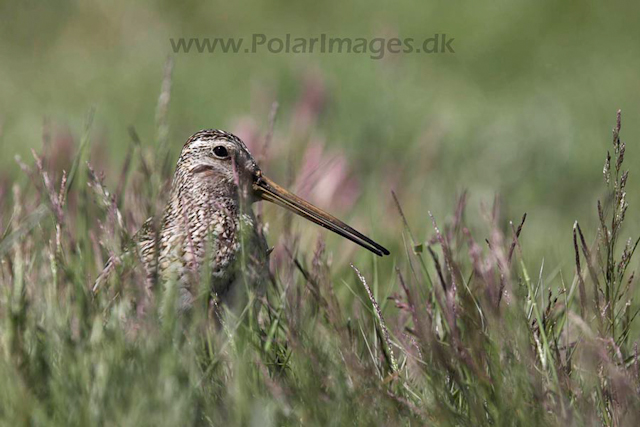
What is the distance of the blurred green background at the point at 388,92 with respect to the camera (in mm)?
5465

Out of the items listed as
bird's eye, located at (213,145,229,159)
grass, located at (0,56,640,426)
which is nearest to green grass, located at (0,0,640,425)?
grass, located at (0,56,640,426)

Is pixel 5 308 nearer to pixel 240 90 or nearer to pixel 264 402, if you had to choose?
pixel 264 402

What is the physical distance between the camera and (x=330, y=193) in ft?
14.5

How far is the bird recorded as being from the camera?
121 inches

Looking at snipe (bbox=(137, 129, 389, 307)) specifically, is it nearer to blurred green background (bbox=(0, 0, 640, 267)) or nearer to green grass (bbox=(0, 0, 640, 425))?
green grass (bbox=(0, 0, 640, 425))

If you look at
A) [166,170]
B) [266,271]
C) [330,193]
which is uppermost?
[330,193]

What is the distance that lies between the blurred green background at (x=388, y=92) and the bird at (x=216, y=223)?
696mm

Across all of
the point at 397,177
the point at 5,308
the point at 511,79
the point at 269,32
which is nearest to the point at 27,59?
the point at 269,32

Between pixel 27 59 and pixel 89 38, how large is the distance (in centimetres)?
58

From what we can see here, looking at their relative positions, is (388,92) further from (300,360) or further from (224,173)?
(300,360)

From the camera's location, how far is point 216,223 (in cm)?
347

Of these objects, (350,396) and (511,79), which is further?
(511,79)

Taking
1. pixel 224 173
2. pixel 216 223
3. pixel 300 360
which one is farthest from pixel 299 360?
pixel 224 173

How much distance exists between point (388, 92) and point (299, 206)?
276 cm
